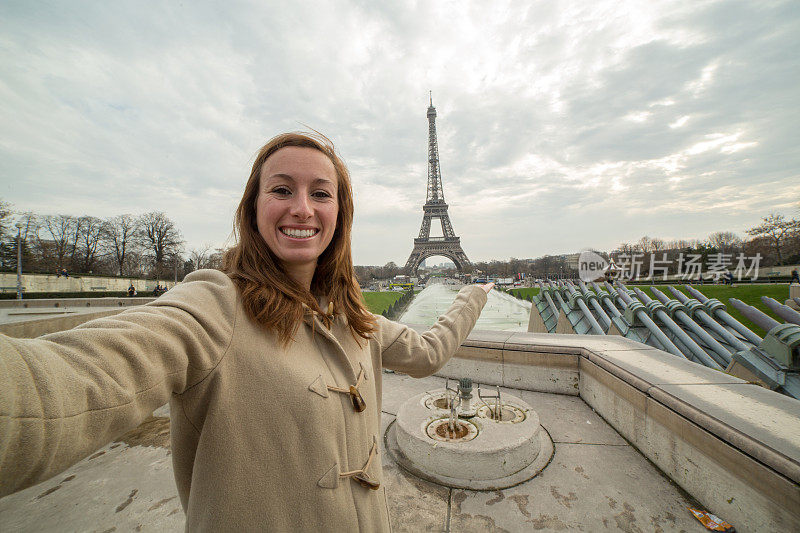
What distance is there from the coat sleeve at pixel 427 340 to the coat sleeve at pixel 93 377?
3.01 feet

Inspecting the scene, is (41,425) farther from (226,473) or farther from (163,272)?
(163,272)

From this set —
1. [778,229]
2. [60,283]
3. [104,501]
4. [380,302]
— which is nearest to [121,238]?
[60,283]

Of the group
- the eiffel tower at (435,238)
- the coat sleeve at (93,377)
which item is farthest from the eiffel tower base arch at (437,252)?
the coat sleeve at (93,377)

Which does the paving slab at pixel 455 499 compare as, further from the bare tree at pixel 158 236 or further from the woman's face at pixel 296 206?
the bare tree at pixel 158 236

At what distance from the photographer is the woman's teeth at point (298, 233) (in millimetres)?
1334

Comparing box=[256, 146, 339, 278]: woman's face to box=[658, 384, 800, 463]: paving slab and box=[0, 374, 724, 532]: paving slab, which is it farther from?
box=[658, 384, 800, 463]: paving slab

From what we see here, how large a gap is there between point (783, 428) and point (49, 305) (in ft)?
93.2

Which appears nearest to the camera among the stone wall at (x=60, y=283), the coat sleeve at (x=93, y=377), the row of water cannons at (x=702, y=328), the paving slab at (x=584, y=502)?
the coat sleeve at (x=93, y=377)

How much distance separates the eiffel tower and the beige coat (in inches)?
2084

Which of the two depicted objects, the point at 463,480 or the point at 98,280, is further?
the point at 98,280

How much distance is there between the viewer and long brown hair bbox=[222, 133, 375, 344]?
1172 millimetres

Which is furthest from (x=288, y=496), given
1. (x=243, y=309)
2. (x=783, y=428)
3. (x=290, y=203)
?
(x=783, y=428)

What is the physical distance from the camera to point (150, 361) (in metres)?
0.82

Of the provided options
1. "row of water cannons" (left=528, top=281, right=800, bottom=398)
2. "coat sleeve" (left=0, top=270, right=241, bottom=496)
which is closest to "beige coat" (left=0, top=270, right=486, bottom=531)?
"coat sleeve" (left=0, top=270, right=241, bottom=496)
